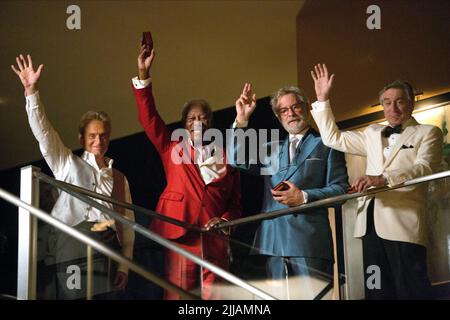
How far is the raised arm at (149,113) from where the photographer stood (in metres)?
5.99

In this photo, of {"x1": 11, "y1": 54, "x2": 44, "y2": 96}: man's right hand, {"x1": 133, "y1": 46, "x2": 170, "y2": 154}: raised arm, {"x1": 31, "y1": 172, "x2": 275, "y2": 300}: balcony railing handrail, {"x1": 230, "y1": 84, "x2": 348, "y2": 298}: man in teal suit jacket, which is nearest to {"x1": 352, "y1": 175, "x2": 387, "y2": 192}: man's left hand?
{"x1": 230, "y1": 84, "x2": 348, "y2": 298}: man in teal suit jacket

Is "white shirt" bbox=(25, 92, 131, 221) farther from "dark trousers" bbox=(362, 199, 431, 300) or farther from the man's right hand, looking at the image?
"dark trousers" bbox=(362, 199, 431, 300)

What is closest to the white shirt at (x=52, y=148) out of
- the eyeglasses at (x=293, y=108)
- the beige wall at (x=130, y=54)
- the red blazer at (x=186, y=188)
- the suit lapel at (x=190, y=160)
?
the red blazer at (x=186, y=188)

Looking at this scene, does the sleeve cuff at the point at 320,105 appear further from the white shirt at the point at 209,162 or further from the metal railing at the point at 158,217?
the metal railing at the point at 158,217

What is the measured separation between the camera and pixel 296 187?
Answer: 5.42 m

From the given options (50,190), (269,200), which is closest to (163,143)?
(269,200)

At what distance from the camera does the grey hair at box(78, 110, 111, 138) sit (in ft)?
19.6

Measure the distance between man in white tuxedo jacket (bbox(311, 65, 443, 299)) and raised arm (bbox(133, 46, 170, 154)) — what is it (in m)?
1.08

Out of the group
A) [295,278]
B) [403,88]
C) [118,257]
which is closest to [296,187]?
[295,278]

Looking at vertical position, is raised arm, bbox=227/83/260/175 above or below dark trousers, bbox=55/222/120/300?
above

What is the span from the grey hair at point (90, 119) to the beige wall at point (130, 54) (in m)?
0.41

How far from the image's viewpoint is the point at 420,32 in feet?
20.6

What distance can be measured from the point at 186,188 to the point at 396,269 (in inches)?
70.0

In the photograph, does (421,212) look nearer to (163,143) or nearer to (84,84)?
(163,143)
